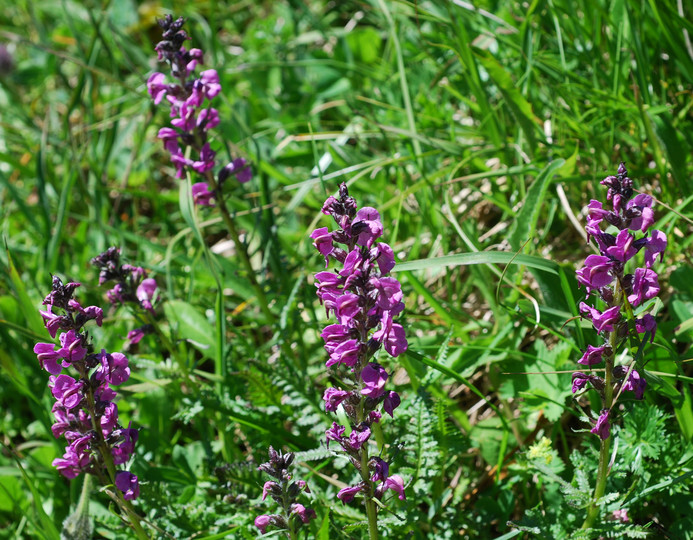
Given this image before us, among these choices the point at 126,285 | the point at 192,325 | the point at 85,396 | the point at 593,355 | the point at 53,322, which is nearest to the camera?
the point at 593,355

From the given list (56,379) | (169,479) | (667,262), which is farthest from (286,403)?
(667,262)

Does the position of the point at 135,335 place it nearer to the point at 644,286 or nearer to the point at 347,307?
the point at 347,307

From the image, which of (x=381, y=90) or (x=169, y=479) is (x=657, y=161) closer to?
(x=381, y=90)

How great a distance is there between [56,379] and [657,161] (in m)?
2.75

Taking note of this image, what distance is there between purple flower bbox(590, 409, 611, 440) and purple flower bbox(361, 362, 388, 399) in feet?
2.25

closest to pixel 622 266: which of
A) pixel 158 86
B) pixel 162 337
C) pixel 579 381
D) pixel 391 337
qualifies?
pixel 579 381

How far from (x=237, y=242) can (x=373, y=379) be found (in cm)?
152

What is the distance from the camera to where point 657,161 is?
334 cm

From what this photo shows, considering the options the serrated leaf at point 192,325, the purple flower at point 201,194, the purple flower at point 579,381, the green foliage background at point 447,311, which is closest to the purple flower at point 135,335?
the green foliage background at point 447,311

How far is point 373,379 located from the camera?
198cm

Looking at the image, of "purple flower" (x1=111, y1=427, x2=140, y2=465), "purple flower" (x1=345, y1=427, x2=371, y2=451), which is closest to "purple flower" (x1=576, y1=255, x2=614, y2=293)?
"purple flower" (x1=345, y1=427, x2=371, y2=451)

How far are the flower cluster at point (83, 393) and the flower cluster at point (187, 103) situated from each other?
102cm

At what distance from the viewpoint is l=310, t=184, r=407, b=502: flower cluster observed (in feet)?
6.26

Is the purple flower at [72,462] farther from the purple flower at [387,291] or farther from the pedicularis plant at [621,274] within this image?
the pedicularis plant at [621,274]
